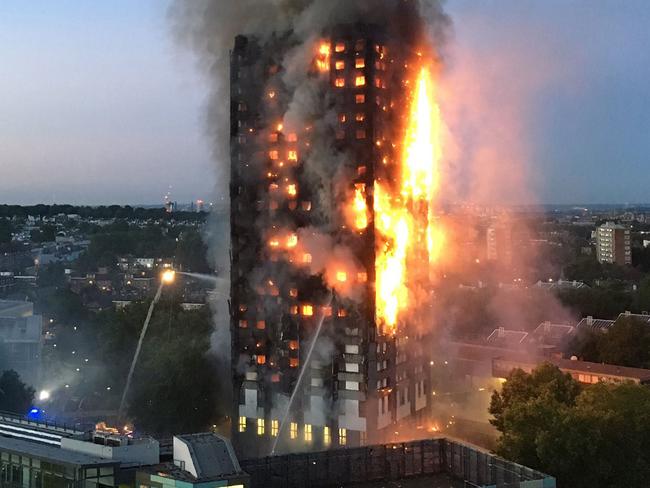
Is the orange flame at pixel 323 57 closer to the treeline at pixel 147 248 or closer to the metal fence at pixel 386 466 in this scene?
the metal fence at pixel 386 466

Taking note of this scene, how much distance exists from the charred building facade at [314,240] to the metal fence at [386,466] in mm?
15053

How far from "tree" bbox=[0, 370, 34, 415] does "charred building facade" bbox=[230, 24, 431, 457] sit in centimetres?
1376

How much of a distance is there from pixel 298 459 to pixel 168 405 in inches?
1044

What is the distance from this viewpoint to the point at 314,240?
174ft

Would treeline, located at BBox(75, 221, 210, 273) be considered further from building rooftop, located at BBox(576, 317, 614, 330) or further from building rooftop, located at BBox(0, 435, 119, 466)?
building rooftop, located at BBox(0, 435, 119, 466)

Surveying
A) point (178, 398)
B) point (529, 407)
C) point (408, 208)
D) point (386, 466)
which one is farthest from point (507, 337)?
point (386, 466)

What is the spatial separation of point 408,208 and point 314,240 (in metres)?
7.38

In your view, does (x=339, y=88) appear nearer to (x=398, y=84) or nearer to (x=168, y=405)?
(x=398, y=84)

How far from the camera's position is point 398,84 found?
5506 cm

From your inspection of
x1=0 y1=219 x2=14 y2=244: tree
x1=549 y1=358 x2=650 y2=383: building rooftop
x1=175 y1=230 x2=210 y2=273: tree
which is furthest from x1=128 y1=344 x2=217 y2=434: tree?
x1=0 y1=219 x2=14 y2=244: tree

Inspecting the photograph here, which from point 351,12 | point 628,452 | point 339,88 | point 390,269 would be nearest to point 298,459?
point 628,452

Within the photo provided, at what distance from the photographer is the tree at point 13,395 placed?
54.5 meters

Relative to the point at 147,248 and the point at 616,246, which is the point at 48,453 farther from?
the point at 616,246

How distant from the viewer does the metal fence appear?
33.2m
